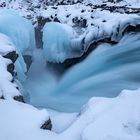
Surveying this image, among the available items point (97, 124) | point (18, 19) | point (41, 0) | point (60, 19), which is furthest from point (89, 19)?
point (41, 0)

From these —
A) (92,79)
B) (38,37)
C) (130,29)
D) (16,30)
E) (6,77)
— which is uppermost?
(6,77)

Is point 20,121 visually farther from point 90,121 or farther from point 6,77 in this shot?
point 6,77

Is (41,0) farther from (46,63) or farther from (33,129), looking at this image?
(33,129)

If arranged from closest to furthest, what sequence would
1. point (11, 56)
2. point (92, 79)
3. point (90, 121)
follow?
point (90, 121), point (11, 56), point (92, 79)

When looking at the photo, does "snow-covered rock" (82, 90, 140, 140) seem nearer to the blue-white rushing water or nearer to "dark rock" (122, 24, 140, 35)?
the blue-white rushing water

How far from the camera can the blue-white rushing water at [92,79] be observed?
7.26m

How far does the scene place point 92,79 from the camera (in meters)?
7.91

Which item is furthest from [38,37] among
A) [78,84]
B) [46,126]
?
[46,126]

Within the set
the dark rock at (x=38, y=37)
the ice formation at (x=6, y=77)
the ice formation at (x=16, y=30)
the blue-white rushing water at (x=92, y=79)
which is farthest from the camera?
the dark rock at (x=38, y=37)

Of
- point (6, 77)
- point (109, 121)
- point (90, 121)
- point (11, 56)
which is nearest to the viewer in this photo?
point (109, 121)

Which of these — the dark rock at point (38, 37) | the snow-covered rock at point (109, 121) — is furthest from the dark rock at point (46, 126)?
the dark rock at point (38, 37)

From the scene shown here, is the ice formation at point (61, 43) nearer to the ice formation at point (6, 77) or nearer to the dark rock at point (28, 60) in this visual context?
the dark rock at point (28, 60)

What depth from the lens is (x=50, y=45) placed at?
349 inches

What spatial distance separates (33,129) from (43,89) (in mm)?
4140
